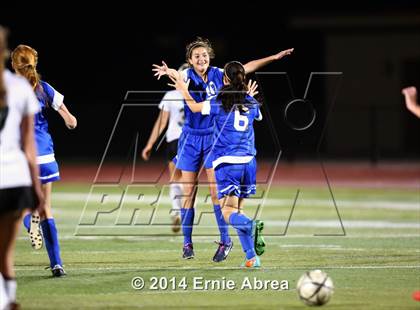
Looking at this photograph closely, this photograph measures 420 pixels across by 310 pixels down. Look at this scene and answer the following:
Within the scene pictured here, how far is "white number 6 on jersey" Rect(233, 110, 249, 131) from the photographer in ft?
34.3

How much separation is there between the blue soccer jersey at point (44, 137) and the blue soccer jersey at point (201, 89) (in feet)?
5.88

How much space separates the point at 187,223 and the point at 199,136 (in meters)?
1.01

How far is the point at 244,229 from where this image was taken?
10.2 m

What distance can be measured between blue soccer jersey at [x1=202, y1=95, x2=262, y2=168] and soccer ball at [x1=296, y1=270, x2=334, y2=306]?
2.57m

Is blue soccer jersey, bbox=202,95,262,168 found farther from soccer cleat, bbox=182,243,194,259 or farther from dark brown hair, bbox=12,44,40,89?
dark brown hair, bbox=12,44,40,89

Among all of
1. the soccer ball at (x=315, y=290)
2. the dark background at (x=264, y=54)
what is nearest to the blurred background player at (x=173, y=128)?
the soccer ball at (x=315, y=290)

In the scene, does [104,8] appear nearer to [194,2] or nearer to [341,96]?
[194,2]

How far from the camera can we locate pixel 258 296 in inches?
346

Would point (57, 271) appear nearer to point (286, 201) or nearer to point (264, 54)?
point (286, 201)

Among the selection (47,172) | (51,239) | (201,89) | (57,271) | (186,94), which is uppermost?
(201,89)

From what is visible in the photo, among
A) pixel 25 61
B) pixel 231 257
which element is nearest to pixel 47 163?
pixel 25 61

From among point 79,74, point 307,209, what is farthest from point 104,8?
point 307,209

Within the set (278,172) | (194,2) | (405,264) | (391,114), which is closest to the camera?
(405,264)

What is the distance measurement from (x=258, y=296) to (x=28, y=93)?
2.86 metres
